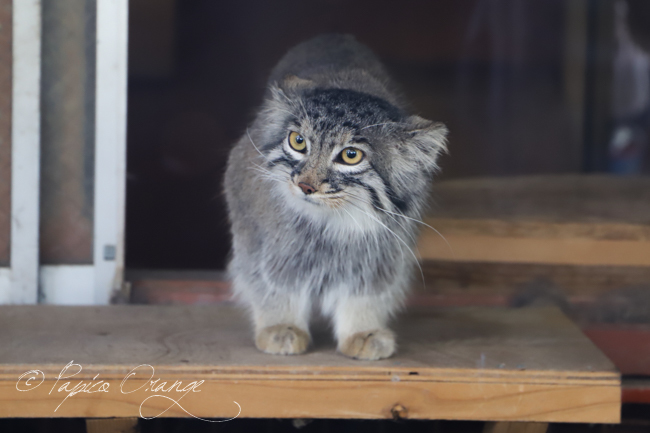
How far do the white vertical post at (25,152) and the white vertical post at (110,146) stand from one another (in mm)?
177

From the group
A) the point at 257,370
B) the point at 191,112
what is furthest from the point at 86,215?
the point at 191,112

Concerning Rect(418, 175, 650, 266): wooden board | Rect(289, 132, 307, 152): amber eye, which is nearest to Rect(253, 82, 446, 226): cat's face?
Rect(289, 132, 307, 152): amber eye

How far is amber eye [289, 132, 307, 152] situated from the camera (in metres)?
1.55

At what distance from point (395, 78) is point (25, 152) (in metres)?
2.53

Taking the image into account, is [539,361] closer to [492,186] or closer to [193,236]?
[492,186]

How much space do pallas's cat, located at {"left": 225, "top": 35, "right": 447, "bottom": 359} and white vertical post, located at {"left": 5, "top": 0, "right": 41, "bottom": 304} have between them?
27.9 inches

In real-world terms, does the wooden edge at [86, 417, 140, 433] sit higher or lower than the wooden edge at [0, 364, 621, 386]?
lower

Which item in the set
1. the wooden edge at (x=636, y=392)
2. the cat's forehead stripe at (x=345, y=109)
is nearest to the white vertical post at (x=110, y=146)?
the cat's forehead stripe at (x=345, y=109)

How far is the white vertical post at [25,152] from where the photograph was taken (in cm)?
205

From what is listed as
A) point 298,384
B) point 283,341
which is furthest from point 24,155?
point 298,384

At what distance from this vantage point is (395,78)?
4145mm

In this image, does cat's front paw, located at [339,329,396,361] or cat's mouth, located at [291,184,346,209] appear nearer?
cat's mouth, located at [291,184,346,209]

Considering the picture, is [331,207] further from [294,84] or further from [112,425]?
[112,425]

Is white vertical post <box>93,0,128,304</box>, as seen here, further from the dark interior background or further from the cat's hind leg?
the dark interior background
